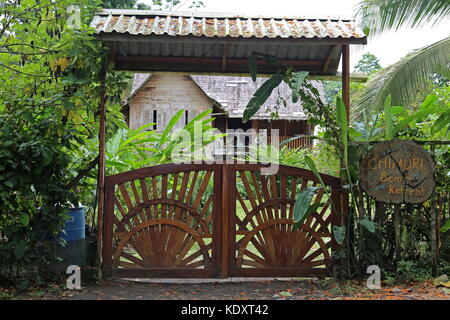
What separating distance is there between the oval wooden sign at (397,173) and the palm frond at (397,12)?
14.3 ft

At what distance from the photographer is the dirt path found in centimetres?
482

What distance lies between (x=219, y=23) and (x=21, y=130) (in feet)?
8.66

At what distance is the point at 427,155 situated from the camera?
5.37 meters

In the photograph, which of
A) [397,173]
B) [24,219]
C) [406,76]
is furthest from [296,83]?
[406,76]

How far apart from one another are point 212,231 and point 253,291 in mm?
847

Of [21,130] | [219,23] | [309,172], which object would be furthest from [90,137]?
[309,172]

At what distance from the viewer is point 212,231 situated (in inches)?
219

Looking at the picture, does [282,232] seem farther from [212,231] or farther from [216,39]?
[216,39]

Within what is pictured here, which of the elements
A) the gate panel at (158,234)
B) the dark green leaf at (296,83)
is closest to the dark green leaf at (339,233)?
the gate panel at (158,234)

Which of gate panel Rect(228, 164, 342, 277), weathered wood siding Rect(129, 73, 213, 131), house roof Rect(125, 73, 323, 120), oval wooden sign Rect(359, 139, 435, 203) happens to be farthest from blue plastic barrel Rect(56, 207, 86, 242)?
weathered wood siding Rect(129, 73, 213, 131)

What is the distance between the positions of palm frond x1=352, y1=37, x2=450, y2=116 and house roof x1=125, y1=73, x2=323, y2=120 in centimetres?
653

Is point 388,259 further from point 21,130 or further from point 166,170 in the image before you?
point 21,130

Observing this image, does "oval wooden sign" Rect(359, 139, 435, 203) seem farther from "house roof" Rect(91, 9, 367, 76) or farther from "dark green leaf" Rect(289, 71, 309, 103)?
"house roof" Rect(91, 9, 367, 76)

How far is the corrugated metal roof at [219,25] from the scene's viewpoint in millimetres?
5379
